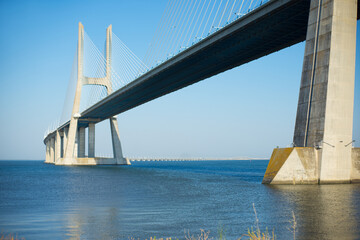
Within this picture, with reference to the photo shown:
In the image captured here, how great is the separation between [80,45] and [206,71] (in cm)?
4014

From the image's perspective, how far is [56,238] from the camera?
10344mm

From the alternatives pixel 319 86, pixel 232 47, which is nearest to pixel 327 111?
pixel 319 86

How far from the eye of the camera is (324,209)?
15039mm

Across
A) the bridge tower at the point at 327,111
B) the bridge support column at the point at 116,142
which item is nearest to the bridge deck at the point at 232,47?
the bridge tower at the point at 327,111

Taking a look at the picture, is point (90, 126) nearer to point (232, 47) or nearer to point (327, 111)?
point (232, 47)

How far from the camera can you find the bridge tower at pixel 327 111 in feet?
78.7

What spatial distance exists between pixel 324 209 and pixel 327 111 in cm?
1022

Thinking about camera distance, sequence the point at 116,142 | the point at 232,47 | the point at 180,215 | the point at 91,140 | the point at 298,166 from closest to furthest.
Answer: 1. the point at 180,215
2. the point at 298,166
3. the point at 232,47
4. the point at 116,142
5. the point at 91,140

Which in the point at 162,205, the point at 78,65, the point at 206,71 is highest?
the point at 78,65

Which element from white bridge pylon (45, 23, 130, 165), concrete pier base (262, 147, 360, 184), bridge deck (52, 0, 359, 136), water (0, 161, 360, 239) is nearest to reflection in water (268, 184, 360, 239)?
water (0, 161, 360, 239)

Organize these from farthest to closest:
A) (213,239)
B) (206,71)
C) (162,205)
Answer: (206,71)
(162,205)
(213,239)

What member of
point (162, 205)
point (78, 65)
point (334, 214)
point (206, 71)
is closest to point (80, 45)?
point (78, 65)

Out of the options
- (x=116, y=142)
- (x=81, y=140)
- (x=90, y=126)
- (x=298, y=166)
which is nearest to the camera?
(x=298, y=166)

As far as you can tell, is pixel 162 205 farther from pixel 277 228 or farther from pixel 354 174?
pixel 354 174
